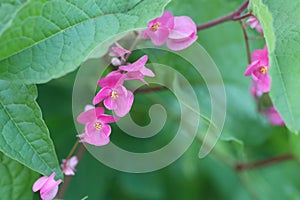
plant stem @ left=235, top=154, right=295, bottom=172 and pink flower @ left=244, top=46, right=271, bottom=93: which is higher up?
pink flower @ left=244, top=46, right=271, bottom=93

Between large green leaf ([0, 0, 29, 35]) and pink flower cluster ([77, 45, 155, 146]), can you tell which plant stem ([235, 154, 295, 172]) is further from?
large green leaf ([0, 0, 29, 35])

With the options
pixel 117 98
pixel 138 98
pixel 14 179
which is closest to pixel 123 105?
pixel 117 98

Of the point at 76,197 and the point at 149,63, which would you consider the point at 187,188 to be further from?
the point at 149,63

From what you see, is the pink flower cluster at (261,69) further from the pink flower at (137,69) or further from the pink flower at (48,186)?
the pink flower at (48,186)

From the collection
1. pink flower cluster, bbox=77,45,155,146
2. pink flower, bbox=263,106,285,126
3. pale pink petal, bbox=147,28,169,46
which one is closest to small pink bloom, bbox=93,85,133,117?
pink flower cluster, bbox=77,45,155,146

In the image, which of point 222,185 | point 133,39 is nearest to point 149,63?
point 133,39

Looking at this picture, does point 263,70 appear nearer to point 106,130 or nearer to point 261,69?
point 261,69
